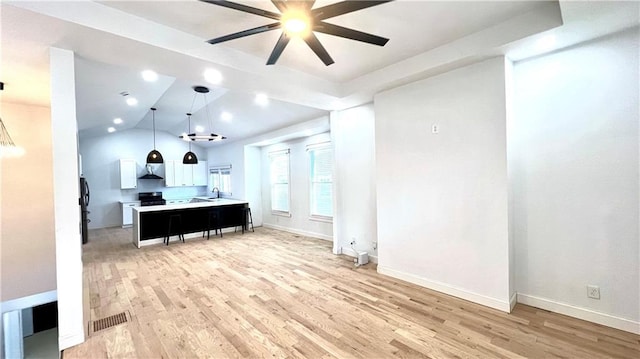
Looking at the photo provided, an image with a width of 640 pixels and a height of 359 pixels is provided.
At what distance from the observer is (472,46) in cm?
283

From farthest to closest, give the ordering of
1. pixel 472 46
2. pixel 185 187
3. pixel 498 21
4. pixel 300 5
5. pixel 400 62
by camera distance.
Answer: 1. pixel 185 187
2. pixel 400 62
3. pixel 472 46
4. pixel 498 21
5. pixel 300 5

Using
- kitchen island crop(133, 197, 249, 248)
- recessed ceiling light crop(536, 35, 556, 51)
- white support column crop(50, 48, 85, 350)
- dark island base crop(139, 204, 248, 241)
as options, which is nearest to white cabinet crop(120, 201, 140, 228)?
kitchen island crop(133, 197, 249, 248)

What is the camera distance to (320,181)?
6555 mm

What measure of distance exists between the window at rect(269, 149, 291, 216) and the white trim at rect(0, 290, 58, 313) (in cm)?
486

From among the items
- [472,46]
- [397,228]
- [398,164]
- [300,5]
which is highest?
[472,46]

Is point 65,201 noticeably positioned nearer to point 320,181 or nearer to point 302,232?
point 320,181

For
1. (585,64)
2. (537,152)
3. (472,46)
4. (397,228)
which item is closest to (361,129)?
(397,228)

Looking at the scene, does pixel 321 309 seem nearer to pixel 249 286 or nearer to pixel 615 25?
pixel 249 286

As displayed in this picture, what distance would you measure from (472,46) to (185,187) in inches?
421

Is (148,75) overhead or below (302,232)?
overhead

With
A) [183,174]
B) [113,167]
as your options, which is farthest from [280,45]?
[113,167]

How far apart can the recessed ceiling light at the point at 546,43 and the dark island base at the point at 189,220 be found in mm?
7074

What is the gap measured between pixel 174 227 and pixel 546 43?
7477mm

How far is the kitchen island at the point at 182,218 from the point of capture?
6172mm
